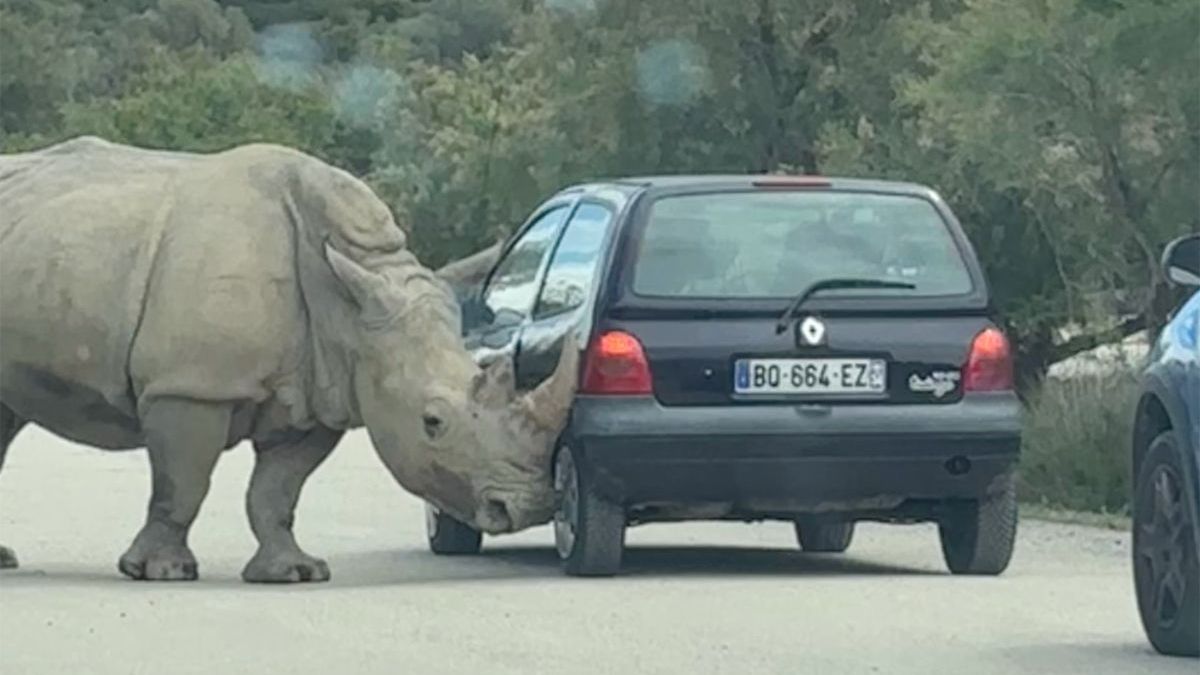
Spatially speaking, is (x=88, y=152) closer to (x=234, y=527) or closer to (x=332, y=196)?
(x=332, y=196)

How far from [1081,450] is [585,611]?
9.18 m

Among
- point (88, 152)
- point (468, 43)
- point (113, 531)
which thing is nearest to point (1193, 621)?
point (88, 152)

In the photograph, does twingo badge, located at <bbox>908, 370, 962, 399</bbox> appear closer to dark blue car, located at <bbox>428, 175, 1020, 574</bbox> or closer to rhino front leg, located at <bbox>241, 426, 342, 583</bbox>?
dark blue car, located at <bbox>428, 175, 1020, 574</bbox>

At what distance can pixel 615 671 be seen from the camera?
33.8ft

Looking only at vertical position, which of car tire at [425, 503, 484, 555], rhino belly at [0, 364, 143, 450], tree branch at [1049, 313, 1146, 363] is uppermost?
rhino belly at [0, 364, 143, 450]

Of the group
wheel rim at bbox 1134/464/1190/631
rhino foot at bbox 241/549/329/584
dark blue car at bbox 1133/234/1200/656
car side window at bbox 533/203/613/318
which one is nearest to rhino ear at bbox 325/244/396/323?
car side window at bbox 533/203/613/318

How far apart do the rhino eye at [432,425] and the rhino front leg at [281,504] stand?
74 centimetres

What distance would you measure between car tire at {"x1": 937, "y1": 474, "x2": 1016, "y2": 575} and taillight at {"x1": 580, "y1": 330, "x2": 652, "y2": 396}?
5.03ft

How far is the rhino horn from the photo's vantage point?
44.3ft

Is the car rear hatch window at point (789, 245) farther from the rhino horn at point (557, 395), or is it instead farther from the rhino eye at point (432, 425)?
the rhino eye at point (432, 425)

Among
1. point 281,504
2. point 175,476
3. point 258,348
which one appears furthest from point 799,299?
point 175,476

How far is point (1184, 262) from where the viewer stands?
10156mm

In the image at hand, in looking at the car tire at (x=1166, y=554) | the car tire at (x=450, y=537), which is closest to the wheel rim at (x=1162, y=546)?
the car tire at (x=1166, y=554)

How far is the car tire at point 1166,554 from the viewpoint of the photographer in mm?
10211
